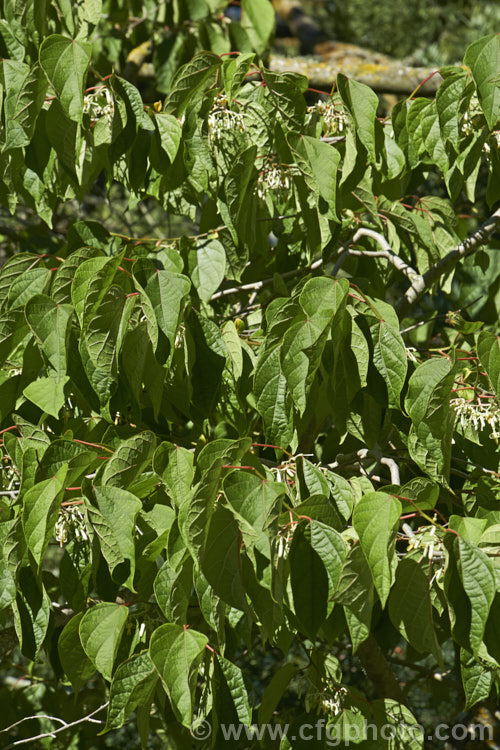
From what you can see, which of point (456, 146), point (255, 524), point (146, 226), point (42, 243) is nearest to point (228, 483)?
point (255, 524)

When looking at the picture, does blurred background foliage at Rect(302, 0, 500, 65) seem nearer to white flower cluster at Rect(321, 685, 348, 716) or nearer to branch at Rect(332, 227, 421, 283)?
branch at Rect(332, 227, 421, 283)

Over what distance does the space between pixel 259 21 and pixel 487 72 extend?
160 centimetres

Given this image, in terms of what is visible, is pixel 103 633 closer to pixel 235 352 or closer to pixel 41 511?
pixel 41 511

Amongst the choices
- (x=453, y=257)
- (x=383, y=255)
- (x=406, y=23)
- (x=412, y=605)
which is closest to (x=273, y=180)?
(x=383, y=255)

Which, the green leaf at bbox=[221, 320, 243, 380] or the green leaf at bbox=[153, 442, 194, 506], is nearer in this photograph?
the green leaf at bbox=[153, 442, 194, 506]

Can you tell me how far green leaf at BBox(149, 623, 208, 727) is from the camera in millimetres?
1305

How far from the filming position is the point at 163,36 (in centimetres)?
324

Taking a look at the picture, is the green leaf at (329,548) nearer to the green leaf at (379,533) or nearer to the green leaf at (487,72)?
the green leaf at (379,533)

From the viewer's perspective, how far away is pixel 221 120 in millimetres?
1750

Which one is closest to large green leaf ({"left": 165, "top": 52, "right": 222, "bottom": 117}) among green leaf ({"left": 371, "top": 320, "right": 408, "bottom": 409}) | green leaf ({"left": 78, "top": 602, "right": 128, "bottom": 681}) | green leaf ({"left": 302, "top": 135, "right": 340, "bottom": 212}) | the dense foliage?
the dense foliage

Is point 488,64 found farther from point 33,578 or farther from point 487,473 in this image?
point 33,578

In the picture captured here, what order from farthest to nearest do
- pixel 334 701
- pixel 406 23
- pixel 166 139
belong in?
1. pixel 406 23
2. pixel 166 139
3. pixel 334 701

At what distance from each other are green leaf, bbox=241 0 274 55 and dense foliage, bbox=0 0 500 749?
3.06ft

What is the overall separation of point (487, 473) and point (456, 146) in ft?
2.62
